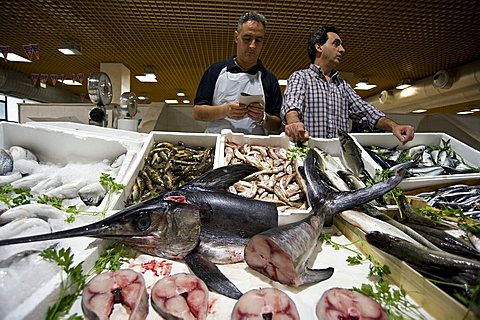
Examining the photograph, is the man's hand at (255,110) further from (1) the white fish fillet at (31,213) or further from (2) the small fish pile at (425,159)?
(1) the white fish fillet at (31,213)

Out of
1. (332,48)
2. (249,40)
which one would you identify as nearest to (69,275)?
(249,40)

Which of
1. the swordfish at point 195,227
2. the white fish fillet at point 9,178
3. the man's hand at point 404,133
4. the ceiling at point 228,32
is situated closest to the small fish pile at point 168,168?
the swordfish at point 195,227

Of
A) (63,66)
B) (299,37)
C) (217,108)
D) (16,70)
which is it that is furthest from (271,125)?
(16,70)

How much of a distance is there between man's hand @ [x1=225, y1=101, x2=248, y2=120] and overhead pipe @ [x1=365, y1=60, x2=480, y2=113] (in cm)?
893

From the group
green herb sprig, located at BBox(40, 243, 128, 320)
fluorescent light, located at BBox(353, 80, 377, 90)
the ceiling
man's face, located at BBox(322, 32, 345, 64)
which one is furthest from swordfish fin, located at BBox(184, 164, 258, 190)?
fluorescent light, located at BBox(353, 80, 377, 90)

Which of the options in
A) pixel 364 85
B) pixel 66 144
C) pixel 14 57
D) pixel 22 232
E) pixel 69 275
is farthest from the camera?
pixel 364 85

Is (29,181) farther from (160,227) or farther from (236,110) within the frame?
(236,110)

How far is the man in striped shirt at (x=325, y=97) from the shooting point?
3195 mm

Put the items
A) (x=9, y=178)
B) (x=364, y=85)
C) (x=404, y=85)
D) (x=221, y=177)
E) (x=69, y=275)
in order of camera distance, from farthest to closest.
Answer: (x=364, y=85), (x=404, y=85), (x=9, y=178), (x=221, y=177), (x=69, y=275)

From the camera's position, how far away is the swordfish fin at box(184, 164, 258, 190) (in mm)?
1468

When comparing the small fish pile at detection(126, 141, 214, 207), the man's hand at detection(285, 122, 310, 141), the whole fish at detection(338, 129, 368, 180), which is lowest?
the small fish pile at detection(126, 141, 214, 207)

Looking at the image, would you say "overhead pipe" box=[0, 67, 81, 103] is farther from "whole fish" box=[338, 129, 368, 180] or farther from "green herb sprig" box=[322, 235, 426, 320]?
"green herb sprig" box=[322, 235, 426, 320]

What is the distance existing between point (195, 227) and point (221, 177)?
351 millimetres

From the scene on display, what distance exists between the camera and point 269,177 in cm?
193
